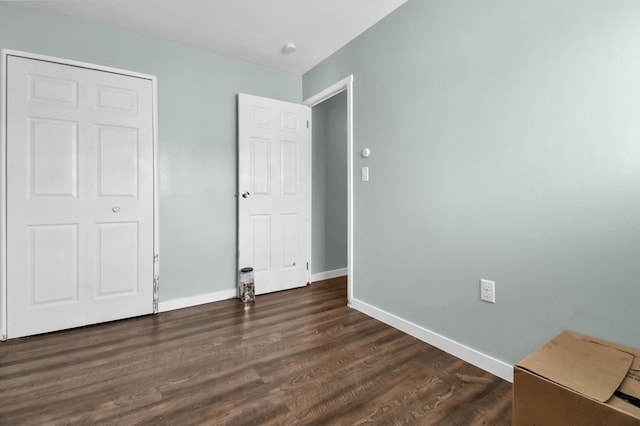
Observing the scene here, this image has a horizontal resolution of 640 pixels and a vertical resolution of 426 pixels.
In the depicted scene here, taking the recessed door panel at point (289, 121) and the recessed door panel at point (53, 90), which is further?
the recessed door panel at point (289, 121)

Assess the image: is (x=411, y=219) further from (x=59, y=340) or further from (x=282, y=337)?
(x=59, y=340)

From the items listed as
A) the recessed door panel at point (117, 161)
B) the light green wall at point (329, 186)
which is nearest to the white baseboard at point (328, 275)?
the light green wall at point (329, 186)

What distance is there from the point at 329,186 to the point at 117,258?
233 cm

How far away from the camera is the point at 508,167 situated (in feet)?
5.36

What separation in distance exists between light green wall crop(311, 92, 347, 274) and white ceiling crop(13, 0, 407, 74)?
0.94 meters

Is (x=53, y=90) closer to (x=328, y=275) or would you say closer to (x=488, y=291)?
(x=328, y=275)

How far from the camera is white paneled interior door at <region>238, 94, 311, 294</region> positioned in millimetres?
3020

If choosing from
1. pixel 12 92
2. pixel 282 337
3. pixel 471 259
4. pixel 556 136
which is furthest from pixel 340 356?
pixel 12 92

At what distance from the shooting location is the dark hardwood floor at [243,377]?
1364mm

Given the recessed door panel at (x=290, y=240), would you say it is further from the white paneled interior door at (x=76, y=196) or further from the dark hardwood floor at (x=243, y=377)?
the white paneled interior door at (x=76, y=196)

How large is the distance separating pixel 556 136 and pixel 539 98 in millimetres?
219

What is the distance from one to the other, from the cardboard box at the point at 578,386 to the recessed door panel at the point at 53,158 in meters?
3.06

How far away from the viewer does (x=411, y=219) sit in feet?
7.16

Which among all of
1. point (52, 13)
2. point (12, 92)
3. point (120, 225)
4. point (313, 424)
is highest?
point (52, 13)
